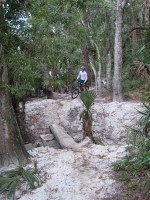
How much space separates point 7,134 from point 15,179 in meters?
1.38

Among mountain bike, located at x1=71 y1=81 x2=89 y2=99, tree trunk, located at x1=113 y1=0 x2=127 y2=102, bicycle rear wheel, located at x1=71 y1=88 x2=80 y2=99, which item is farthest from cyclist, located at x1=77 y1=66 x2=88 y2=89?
tree trunk, located at x1=113 y1=0 x2=127 y2=102

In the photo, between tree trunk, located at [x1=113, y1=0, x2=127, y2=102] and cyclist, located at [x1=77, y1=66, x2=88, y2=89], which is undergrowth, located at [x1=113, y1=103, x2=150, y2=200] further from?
cyclist, located at [x1=77, y1=66, x2=88, y2=89]

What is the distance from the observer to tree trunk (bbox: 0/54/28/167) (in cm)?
850

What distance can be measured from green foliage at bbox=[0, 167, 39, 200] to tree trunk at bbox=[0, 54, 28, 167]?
30.7 inches

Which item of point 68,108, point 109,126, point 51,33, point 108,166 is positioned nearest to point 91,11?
point 68,108

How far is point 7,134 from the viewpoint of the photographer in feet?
28.2

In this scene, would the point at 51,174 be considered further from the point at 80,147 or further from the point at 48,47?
the point at 48,47

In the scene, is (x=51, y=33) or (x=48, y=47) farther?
(x=51, y=33)

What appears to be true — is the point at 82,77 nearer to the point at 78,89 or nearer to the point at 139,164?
the point at 78,89

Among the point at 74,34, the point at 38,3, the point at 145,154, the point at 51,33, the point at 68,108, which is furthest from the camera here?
the point at 68,108

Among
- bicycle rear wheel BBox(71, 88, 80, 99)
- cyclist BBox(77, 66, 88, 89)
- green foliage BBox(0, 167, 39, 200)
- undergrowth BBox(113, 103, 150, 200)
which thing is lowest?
green foliage BBox(0, 167, 39, 200)

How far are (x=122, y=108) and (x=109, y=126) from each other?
1.11 meters

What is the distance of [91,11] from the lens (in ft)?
69.2

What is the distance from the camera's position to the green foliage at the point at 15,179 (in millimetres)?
7335
